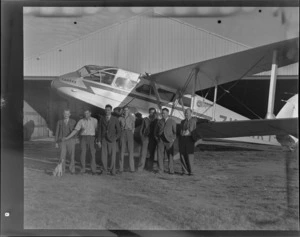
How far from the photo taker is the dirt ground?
2.62 metres

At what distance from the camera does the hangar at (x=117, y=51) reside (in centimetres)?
260

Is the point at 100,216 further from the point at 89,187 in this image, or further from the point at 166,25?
the point at 166,25

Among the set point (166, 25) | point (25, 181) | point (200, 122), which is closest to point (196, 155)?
point (200, 122)

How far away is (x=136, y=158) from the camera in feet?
8.65

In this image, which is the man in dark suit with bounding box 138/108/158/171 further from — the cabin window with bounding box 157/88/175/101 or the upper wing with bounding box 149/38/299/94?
the upper wing with bounding box 149/38/299/94

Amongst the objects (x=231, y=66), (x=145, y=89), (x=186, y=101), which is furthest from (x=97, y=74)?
(x=231, y=66)

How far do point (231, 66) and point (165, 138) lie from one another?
2.13ft

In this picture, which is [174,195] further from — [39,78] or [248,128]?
[39,78]

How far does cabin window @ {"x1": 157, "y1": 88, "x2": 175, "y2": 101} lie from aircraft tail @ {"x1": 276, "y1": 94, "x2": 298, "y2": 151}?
70 centimetres

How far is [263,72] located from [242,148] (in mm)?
522

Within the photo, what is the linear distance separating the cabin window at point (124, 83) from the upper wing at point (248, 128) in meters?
0.52

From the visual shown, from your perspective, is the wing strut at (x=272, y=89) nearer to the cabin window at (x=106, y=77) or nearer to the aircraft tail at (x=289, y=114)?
the aircraft tail at (x=289, y=114)

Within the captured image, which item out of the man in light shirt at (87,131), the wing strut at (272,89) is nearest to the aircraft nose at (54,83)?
the man in light shirt at (87,131)

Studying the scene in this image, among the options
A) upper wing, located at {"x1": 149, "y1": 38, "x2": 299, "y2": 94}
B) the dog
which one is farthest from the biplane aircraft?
the dog
